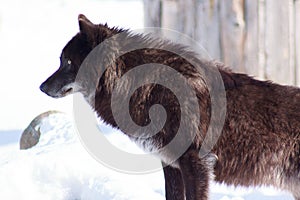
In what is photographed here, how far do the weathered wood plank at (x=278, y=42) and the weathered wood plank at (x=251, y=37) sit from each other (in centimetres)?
13

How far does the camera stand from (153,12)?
27.4ft

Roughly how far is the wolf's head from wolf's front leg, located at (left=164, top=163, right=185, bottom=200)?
94 centimetres

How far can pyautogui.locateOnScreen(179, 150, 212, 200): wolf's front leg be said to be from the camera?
17.2ft

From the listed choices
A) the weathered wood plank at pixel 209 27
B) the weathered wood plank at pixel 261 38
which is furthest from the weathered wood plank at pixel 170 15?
the weathered wood plank at pixel 261 38

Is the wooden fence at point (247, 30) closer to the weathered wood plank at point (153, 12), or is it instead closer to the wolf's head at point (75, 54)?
the weathered wood plank at point (153, 12)

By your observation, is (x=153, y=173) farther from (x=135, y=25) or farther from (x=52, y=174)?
(x=135, y=25)

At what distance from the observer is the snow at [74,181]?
6.09 metres

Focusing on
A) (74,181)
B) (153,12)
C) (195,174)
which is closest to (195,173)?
(195,174)

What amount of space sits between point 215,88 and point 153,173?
4.92 feet

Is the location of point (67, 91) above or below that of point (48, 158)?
above

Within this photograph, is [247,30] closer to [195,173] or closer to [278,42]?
[278,42]

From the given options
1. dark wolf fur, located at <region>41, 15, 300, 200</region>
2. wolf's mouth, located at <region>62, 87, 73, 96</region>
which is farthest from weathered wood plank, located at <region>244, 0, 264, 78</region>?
wolf's mouth, located at <region>62, 87, 73, 96</region>

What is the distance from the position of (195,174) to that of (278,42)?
10.5 feet

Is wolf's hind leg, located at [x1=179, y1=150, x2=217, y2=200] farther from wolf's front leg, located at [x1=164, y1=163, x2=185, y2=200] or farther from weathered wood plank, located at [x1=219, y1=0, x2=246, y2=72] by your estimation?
weathered wood plank, located at [x1=219, y1=0, x2=246, y2=72]
